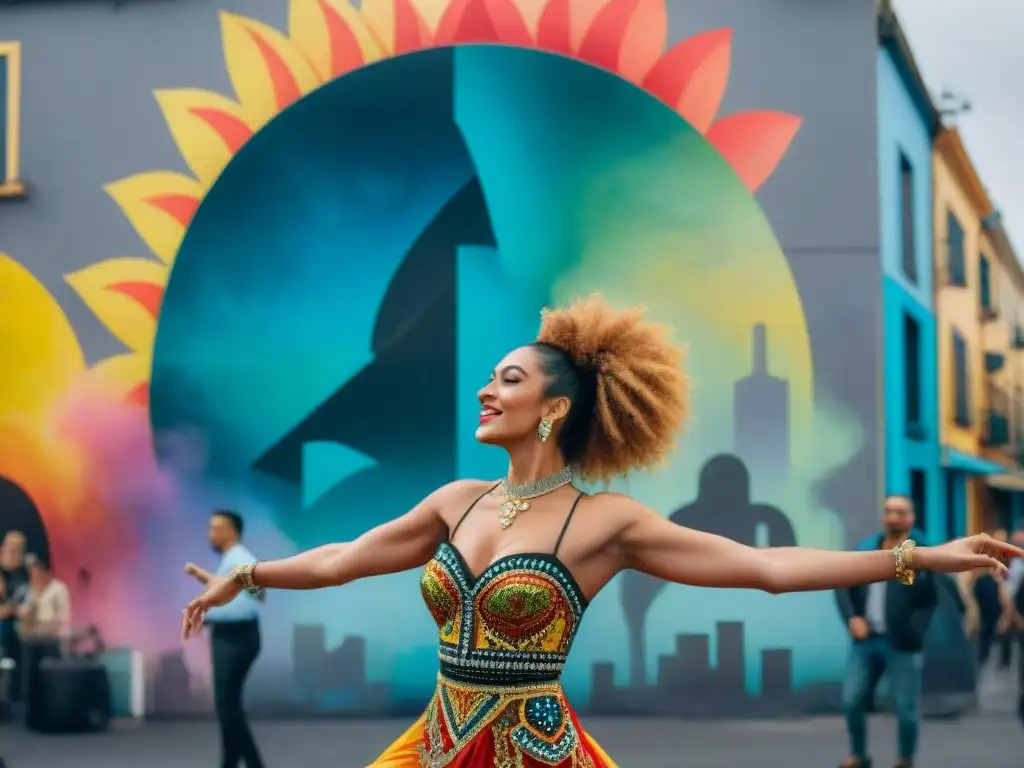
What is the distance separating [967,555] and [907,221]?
7.80 m

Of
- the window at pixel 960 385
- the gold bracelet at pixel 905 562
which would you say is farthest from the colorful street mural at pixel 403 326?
the gold bracelet at pixel 905 562

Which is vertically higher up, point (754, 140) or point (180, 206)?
point (754, 140)

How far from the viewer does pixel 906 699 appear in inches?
297

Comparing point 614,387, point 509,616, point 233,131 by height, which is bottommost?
point 509,616

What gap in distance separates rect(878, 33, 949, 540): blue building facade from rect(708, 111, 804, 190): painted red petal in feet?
2.21

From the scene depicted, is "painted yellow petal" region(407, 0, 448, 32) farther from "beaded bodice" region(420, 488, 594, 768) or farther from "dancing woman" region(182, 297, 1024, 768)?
"beaded bodice" region(420, 488, 594, 768)

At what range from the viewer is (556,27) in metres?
9.84

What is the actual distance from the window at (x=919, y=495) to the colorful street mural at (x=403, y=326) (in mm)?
1274

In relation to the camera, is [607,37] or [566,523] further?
[607,37]

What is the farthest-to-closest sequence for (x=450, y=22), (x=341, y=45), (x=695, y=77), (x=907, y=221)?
(x=907, y=221)
(x=341, y=45)
(x=450, y=22)
(x=695, y=77)

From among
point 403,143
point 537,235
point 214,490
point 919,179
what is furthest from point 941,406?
point 214,490

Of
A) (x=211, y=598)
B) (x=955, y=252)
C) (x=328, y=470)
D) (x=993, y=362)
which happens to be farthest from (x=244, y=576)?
(x=993, y=362)

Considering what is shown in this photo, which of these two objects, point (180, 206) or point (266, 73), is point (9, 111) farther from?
point (266, 73)

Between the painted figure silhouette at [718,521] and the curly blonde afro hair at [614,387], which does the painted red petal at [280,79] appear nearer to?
the painted figure silhouette at [718,521]
